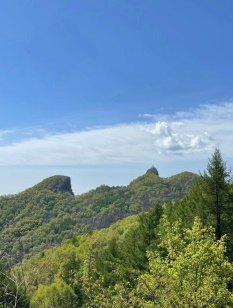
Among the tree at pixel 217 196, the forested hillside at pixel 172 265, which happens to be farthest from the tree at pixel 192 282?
the tree at pixel 217 196

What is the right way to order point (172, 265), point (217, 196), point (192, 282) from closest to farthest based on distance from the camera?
point (192, 282)
point (172, 265)
point (217, 196)

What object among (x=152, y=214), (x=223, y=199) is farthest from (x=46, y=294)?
(x=223, y=199)

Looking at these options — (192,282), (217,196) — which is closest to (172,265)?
(192,282)

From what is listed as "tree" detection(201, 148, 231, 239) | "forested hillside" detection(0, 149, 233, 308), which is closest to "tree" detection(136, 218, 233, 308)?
"forested hillside" detection(0, 149, 233, 308)

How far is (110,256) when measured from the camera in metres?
44.9

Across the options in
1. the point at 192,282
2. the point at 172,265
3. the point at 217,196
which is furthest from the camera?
the point at 217,196

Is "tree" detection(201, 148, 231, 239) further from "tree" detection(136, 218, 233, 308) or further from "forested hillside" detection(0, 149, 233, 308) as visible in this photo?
"tree" detection(136, 218, 233, 308)

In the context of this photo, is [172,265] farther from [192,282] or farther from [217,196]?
[217,196]

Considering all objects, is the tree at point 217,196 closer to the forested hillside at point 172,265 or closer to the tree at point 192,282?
the forested hillside at point 172,265

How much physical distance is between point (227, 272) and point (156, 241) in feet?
60.8

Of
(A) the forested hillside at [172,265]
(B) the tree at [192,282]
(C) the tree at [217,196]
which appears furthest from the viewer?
(C) the tree at [217,196]

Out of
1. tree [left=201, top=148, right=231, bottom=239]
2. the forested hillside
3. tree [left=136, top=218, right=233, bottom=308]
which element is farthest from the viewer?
tree [left=201, top=148, right=231, bottom=239]

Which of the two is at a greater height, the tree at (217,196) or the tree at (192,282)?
the tree at (217,196)

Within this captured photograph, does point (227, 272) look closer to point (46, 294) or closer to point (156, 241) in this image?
point (156, 241)
